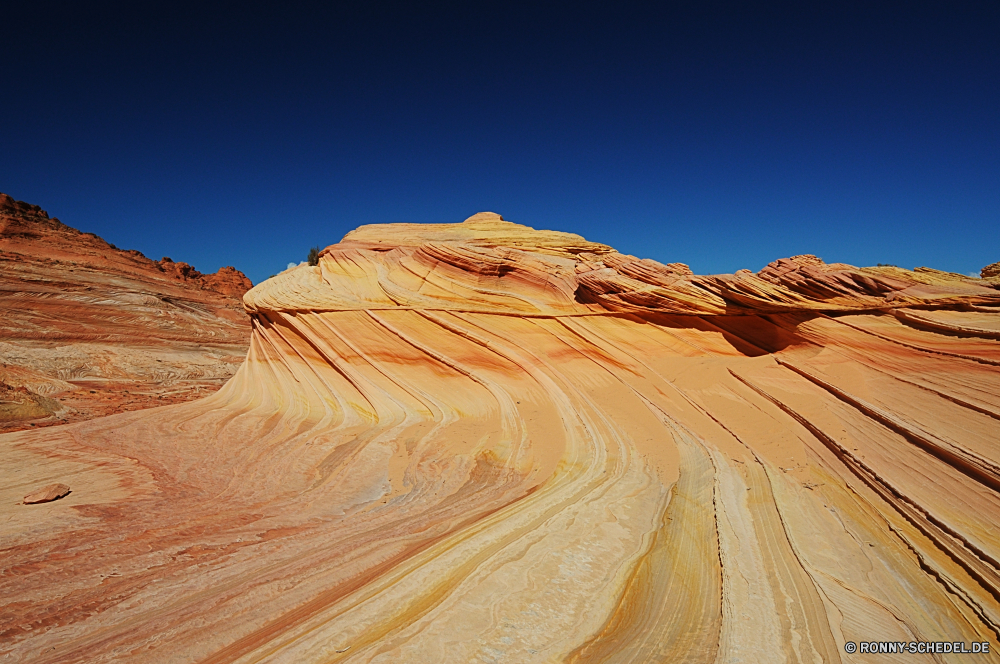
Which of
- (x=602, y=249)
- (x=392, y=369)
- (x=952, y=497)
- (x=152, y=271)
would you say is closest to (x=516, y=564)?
(x=952, y=497)

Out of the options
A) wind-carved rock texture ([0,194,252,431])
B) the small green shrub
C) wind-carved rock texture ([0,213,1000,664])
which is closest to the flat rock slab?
wind-carved rock texture ([0,213,1000,664])

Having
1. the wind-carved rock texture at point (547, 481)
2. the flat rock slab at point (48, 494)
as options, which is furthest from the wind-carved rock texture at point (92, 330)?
the flat rock slab at point (48, 494)

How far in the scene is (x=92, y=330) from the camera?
1828 cm

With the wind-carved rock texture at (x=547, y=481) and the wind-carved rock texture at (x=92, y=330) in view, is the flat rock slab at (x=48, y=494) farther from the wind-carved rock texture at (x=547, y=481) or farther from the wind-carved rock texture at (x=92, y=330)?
the wind-carved rock texture at (x=92, y=330)

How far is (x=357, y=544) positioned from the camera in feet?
12.7

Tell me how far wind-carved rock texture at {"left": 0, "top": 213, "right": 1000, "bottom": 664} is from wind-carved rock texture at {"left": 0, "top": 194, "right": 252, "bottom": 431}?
503 centimetres

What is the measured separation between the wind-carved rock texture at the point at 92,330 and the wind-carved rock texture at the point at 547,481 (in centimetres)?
503

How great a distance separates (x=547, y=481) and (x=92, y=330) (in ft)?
71.7

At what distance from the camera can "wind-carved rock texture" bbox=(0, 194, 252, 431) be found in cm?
1331

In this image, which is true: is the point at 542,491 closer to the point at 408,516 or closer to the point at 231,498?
the point at 408,516

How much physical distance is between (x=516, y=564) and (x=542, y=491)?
164 cm

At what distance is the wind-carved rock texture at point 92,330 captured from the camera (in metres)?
13.3

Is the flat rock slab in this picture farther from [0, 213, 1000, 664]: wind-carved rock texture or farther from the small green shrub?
the small green shrub

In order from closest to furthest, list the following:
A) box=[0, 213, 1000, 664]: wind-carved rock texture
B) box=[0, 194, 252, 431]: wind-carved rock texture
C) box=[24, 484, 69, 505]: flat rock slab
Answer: box=[0, 213, 1000, 664]: wind-carved rock texture
box=[24, 484, 69, 505]: flat rock slab
box=[0, 194, 252, 431]: wind-carved rock texture
